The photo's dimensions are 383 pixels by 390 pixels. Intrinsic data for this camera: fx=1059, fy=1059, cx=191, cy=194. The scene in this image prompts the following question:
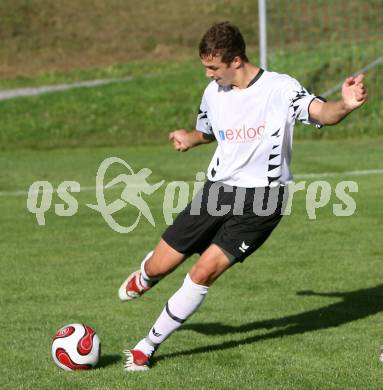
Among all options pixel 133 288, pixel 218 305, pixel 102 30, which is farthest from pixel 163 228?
pixel 102 30

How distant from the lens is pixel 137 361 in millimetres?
7270

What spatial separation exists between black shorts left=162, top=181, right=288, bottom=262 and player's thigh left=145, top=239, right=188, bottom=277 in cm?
5

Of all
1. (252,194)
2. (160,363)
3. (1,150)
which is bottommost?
(1,150)

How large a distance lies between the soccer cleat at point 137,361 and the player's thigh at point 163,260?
0.70m

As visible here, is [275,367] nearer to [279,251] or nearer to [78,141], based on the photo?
[279,251]

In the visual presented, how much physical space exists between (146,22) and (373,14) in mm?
9652

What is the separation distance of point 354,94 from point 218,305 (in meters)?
3.05

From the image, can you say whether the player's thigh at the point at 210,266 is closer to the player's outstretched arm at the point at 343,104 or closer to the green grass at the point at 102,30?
the player's outstretched arm at the point at 343,104

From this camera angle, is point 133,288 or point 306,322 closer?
point 133,288

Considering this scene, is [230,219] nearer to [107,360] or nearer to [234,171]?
[234,171]

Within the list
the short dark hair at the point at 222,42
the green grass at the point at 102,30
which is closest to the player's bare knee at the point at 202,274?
the short dark hair at the point at 222,42

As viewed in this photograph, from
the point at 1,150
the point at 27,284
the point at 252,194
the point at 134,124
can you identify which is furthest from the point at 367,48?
the point at 252,194

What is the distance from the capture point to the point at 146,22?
106ft

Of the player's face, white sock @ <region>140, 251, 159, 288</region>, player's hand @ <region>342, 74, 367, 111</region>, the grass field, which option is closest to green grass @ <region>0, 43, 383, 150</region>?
the grass field
